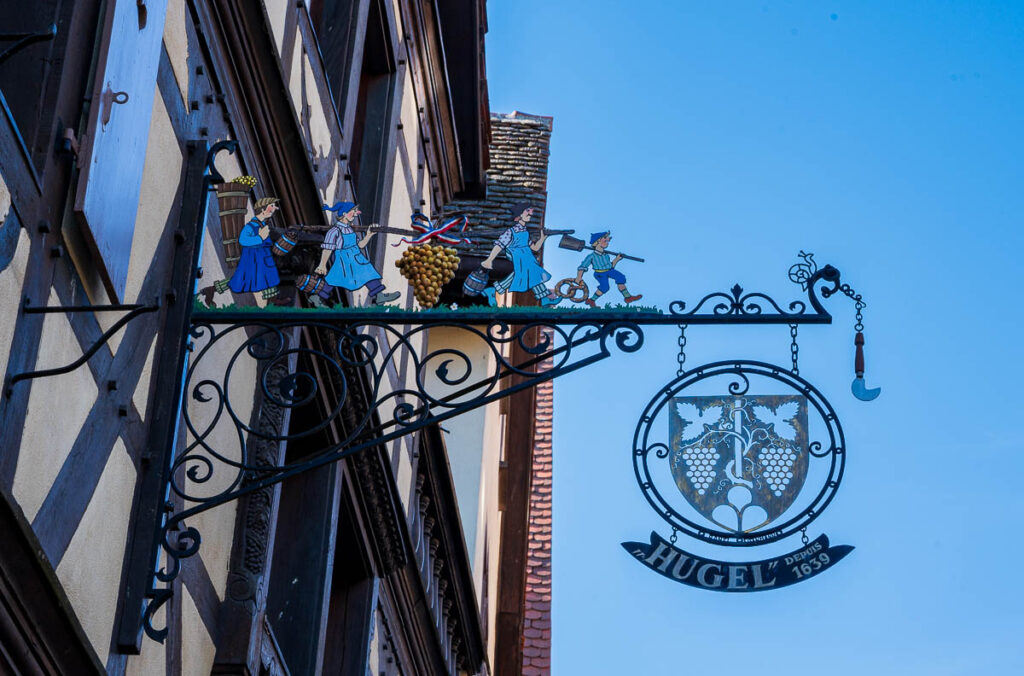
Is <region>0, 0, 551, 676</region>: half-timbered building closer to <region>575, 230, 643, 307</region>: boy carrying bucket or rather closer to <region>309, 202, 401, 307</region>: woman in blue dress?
<region>309, 202, 401, 307</region>: woman in blue dress

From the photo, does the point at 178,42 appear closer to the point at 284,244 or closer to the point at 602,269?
the point at 284,244

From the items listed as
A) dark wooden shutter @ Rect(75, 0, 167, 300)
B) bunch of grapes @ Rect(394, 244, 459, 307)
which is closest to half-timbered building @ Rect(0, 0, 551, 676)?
dark wooden shutter @ Rect(75, 0, 167, 300)

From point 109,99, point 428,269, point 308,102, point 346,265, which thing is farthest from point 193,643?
point 308,102

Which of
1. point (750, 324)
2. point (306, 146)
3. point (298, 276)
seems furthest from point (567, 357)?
point (306, 146)

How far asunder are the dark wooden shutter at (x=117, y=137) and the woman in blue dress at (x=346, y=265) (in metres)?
0.85

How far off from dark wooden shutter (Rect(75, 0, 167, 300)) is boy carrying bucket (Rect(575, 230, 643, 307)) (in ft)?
5.07

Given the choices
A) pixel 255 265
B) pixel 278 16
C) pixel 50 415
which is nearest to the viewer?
pixel 50 415

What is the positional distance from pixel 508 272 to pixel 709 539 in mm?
1204

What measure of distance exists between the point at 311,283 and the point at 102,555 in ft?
4.26

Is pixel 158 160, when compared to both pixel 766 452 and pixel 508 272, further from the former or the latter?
pixel 766 452

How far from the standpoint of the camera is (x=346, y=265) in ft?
18.4

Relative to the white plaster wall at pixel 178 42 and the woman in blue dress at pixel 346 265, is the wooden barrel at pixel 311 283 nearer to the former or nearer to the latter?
the woman in blue dress at pixel 346 265

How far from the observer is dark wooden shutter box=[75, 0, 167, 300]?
4.58m

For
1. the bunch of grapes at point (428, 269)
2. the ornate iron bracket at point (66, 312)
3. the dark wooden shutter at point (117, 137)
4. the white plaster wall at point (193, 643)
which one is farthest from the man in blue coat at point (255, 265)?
the white plaster wall at point (193, 643)
